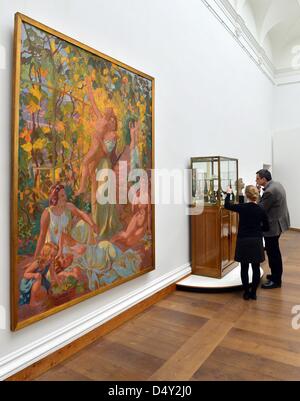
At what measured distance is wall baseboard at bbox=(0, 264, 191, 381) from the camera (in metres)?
3.01

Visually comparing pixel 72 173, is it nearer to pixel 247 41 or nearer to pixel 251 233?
pixel 251 233

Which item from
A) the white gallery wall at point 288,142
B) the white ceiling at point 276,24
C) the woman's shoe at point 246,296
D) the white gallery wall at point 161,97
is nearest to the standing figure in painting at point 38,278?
the white gallery wall at point 161,97

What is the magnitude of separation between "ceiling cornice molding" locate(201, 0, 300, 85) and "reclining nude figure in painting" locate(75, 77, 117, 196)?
4641 millimetres

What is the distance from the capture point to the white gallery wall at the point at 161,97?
9.72ft

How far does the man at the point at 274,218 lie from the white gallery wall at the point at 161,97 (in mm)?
1440

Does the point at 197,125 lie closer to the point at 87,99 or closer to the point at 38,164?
the point at 87,99

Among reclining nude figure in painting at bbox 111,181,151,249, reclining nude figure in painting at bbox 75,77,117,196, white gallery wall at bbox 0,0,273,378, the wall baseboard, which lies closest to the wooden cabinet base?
white gallery wall at bbox 0,0,273,378

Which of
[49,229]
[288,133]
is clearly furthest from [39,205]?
[288,133]

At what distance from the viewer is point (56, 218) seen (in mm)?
3389

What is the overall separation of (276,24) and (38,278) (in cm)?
1244

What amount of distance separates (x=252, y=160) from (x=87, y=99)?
26.4 feet

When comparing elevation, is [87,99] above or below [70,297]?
above

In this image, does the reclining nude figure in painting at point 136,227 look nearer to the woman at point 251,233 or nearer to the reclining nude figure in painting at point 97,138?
the reclining nude figure in painting at point 97,138

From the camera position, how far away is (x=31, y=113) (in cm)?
309
